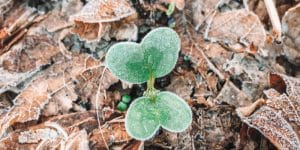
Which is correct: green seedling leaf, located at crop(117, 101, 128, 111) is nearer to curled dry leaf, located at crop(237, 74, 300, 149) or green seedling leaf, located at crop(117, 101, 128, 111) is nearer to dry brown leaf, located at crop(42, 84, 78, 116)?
dry brown leaf, located at crop(42, 84, 78, 116)

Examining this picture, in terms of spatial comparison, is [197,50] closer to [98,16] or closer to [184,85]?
[184,85]

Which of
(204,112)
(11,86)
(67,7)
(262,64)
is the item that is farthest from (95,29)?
(262,64)

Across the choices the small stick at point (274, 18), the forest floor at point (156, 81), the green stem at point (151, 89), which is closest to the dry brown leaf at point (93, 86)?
the forest floor at point (156, 81)

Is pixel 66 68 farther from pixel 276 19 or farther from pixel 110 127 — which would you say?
pixel 276 19

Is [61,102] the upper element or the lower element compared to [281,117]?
upper

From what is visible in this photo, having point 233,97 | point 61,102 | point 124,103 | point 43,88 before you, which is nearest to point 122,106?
point 124,103

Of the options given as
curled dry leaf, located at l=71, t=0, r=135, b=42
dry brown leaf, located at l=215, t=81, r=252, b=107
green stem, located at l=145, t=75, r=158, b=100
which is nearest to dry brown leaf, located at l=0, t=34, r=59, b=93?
curled dry leaf, located at l=71, t=0, r=135, b=42
